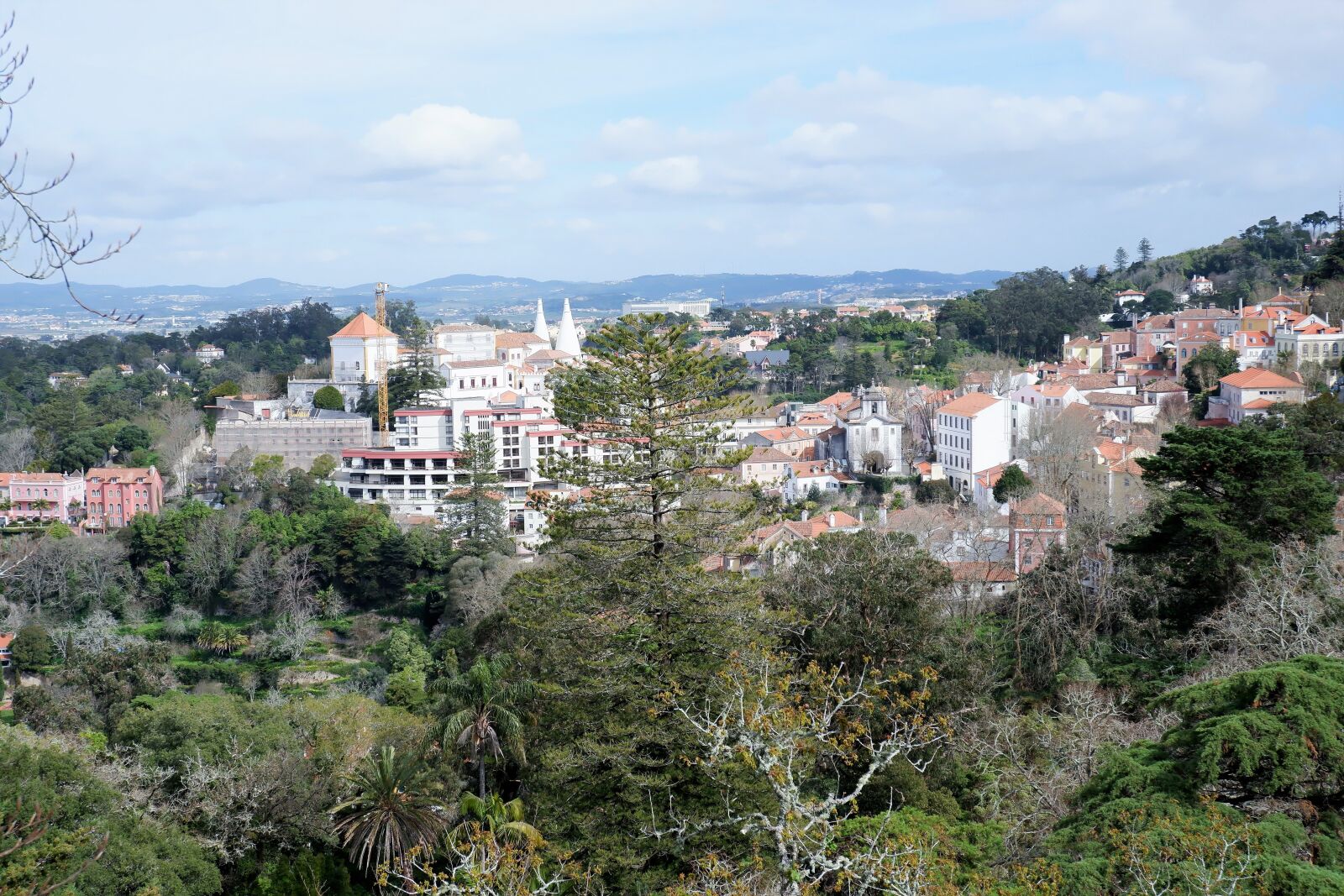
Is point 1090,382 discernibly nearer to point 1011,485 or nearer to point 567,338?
point 1011,485

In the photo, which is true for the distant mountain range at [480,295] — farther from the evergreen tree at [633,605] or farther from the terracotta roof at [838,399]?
the evergreen tree at [633,605]

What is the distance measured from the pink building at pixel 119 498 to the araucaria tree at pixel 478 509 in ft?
30.0

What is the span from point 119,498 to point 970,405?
2236 centimetres

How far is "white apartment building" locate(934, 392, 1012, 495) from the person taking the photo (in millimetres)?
29234

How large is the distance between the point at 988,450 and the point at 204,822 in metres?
21.8

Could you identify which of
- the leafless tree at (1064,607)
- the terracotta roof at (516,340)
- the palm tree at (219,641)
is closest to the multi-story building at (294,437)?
the terracotta roof at (516,340)

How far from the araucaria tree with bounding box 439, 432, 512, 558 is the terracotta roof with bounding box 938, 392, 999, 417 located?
437 inches

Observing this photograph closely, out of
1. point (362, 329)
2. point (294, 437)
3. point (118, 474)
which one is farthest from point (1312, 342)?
point (118, 474)

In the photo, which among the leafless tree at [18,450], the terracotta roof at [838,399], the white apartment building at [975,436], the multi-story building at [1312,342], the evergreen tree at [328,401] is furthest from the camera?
the evergreen tree at [328,401]

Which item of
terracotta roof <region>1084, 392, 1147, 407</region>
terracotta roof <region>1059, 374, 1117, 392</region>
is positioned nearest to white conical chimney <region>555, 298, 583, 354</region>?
terracotta roof <region>1059, 374, 1117, 392</region>

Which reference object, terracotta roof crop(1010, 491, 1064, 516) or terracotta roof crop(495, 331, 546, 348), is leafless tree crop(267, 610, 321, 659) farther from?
terracotta roof crop(495, 331, 546, 348)

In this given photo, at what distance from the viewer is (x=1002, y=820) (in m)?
9.13

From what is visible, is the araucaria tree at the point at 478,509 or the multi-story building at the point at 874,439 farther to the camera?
the multi-story building at the point at 874,439

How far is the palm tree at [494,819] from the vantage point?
973 cm
